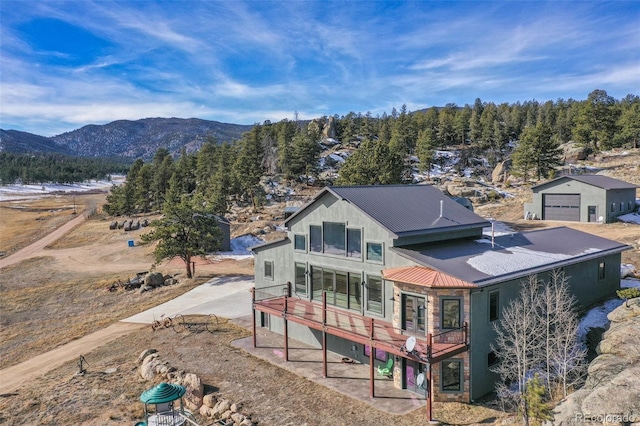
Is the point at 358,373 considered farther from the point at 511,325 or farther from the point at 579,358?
the point at 579,358

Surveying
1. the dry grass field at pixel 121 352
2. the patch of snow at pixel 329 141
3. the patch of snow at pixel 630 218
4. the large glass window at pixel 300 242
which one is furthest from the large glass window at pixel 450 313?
the patch of snow at pixel 329 141

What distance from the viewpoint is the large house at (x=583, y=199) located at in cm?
4556

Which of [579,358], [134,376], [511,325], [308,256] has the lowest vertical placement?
[134,376]

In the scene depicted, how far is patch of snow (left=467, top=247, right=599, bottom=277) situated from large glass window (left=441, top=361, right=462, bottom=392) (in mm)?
3962

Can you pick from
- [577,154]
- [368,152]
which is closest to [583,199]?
[368,152]

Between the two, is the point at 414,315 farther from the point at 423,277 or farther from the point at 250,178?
the point at 250,178

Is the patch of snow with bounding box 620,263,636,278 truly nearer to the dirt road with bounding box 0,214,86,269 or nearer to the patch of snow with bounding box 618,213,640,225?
the patch of snow with bounding box 618,213,640,225

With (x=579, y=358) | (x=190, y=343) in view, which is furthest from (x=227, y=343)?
(x=579, y=358)

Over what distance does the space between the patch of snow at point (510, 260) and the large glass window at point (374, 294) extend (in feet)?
13.9

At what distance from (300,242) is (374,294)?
5.84 meters

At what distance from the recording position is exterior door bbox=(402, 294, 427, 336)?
17531mm

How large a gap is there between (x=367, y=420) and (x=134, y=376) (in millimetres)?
13114

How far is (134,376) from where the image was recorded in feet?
73.3

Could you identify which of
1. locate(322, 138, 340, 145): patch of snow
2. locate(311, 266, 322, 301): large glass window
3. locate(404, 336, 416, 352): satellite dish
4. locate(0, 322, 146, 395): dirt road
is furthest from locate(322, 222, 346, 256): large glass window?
locate(322, 138, 340, 145): patch of snow
